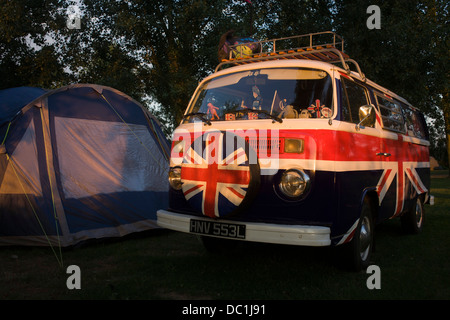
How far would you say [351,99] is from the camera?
4.90m

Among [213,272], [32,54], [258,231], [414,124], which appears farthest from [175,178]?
[32,54]

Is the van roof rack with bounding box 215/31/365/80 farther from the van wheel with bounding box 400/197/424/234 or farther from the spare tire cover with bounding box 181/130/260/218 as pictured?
the van wheel with bounding box 400/197/424/234

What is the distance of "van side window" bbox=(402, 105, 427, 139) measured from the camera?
7195 millimetres

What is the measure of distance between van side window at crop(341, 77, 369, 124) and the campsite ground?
162 cm

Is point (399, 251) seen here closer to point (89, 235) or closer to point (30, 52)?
point (89, 235)

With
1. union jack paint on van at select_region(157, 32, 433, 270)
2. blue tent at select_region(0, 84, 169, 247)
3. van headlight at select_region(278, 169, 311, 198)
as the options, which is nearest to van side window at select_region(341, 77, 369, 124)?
union jack paint on van at select_region(157, 32, 433, 270)

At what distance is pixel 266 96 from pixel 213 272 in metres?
2.11

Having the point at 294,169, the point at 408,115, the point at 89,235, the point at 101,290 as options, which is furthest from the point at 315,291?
the point at 408,115

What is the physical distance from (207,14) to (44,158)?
33.6 ft

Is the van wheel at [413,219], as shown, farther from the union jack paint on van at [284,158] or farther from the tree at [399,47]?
the tree at [399,47]

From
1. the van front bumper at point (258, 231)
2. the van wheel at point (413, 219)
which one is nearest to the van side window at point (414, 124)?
the van wheel at point (413, 219)

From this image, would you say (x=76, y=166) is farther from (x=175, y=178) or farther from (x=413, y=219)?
(x=413, y=219)

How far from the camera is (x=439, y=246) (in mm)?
6281

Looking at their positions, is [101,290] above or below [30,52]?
below
